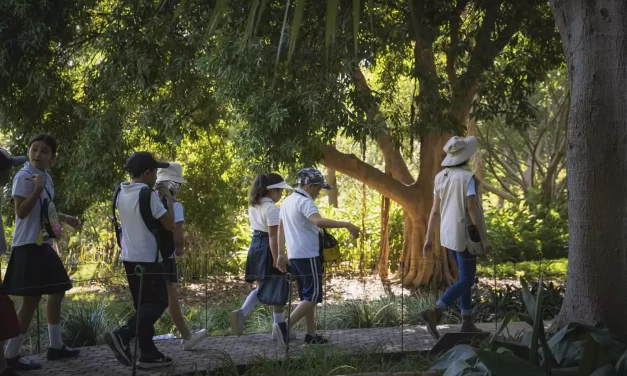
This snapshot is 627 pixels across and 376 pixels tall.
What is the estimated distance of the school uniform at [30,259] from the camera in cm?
596

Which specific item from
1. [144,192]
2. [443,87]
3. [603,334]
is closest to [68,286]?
[144,192]

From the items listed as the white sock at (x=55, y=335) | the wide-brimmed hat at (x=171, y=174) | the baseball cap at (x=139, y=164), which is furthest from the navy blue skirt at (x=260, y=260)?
the white sock at (x=55, y=335)

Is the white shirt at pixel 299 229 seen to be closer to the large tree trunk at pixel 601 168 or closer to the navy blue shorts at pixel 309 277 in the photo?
the navy blue shorts at pixel 309 277

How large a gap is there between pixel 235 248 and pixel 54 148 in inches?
434

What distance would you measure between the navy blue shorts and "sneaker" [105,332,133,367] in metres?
1.66

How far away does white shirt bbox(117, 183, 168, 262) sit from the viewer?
612 centimetres

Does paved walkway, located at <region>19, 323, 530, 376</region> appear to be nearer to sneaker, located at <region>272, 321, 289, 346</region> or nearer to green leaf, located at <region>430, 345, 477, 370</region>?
sneaker, located at <region>272, 321, 289, 346</region>

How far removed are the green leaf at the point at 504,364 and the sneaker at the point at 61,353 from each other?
11.9ft

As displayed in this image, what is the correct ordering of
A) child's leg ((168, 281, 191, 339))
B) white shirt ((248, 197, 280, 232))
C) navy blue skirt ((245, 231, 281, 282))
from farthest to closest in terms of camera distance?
navy blue skirt ((245, 231, 281, 282)) → white shirt ((248, 197, 280, 232)) → child's leg ((168, 281, 191, 339))

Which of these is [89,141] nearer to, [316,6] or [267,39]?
[267,39]

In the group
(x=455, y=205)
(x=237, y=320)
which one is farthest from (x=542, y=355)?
→ (x=237, y=320)

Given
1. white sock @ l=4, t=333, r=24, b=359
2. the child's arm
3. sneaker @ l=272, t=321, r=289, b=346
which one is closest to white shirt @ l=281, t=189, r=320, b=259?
sneaker @ l=272, t=321, r=289, b=346

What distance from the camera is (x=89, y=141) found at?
10578 millimetres

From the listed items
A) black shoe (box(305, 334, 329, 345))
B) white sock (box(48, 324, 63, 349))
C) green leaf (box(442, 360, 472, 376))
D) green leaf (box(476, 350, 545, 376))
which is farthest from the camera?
black shoe (box(305, 334, 329, 345))
